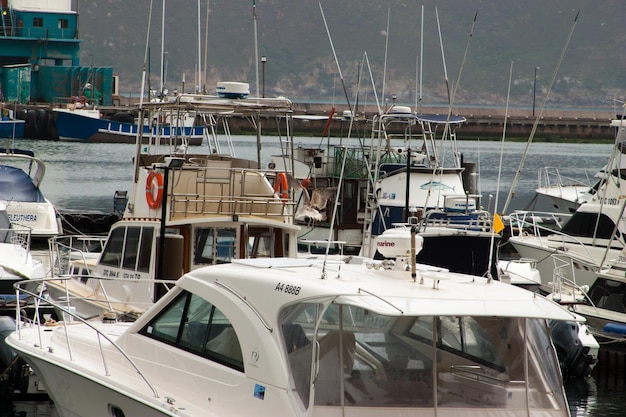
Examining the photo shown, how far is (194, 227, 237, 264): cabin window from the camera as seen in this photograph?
14.5m

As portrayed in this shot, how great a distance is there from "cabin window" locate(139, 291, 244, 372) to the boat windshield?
65 centimetres

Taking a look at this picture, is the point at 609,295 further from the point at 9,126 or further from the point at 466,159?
the point at 466,159

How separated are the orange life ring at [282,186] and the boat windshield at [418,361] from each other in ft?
24.3

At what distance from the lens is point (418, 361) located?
25.8ft

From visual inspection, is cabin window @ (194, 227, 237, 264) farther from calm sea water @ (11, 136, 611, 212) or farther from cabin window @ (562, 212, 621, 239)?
calm sea water @ (11, 136, 611, 212)

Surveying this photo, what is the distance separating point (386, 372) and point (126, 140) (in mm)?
90191

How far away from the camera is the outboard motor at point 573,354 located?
18406mm

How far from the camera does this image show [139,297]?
14938 mm

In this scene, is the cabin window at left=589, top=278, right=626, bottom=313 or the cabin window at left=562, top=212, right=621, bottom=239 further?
the cabin window at left=562, top=212, right=621, bottom=239

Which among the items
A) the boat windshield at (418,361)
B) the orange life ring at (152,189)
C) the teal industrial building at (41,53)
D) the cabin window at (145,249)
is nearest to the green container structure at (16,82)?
the teal industrial building at (41,53)

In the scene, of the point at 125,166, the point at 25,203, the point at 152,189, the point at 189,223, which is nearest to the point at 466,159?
the point at 125,166

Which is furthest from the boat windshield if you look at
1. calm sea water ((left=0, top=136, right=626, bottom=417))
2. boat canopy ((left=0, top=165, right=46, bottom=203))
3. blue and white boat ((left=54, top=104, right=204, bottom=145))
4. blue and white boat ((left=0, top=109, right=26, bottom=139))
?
blue and white boat ((left=54, top=104, right=204, bottom=145))

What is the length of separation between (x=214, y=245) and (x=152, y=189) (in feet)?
4.40

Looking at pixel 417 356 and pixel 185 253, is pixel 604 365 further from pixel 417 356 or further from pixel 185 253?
pixel 417 356
